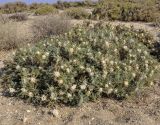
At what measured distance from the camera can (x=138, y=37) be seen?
8.78 m

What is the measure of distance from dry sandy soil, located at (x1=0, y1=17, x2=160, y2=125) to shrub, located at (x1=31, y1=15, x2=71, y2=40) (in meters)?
4.05

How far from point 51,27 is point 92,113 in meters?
4.86

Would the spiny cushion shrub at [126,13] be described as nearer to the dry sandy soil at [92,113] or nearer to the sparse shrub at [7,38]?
the sparse shrub at [7,38]

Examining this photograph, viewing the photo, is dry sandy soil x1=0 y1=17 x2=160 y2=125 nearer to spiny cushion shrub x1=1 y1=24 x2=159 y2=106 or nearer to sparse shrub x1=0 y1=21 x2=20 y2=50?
spiny cushion shrub x1=1 y1=24 x2=159 y2=106

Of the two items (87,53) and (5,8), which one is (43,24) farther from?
(5,8)

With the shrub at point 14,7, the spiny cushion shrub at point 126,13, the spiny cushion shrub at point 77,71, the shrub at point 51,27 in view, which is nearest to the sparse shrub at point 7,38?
the shrub at point 51,27

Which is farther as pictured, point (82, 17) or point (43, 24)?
point (82, 17)

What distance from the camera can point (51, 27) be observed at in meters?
10.6

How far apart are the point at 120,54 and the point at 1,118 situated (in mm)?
2386

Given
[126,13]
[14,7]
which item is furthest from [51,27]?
[14,7]

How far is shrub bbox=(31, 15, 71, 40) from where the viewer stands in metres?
10.5

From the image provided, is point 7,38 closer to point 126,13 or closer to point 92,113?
point 92,113

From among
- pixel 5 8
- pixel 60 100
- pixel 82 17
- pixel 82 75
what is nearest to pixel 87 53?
pixel 82 75

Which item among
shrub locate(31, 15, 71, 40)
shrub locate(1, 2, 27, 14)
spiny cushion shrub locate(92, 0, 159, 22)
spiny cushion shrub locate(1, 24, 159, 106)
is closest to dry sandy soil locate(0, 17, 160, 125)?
spiny cushion shrub locate(1, 24, 159, 106)
